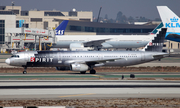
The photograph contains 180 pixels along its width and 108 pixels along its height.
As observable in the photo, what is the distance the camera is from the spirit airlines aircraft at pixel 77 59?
43031mm

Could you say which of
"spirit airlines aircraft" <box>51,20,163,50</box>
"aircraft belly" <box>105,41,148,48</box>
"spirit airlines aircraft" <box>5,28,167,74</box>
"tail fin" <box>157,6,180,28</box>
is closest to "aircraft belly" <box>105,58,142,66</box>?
"spirit airlines aircraft" <box>5,28,167,74</box>

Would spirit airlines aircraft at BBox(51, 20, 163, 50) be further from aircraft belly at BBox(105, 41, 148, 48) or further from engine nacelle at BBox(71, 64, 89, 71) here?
engine nacelle at BBox(71, 64, 89, 71)

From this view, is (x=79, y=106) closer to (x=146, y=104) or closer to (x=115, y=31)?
(x=146, y=104)

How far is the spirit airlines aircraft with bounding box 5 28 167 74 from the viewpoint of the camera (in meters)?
43.0

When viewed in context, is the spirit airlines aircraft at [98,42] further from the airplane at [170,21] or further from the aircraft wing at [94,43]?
the airplane at [170,21]

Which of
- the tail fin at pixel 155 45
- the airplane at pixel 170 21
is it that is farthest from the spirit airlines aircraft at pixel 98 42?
the tail fin at pixel 155 45

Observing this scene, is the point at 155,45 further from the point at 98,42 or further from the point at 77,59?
the point at 98,42

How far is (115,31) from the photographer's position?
15875 cm

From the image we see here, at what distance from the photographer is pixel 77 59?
146ft

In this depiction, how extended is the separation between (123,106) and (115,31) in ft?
460

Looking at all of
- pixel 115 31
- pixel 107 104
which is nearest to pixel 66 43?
pixel 107 104

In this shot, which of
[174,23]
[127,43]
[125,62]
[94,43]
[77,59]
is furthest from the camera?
[127,43]

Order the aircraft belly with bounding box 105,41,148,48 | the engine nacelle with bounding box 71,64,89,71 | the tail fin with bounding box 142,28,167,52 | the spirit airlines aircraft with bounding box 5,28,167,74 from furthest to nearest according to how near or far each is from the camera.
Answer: the aircraft belly with bounding box 105,41,148,48
the tail fin with bounding box 142,28,167,52
the spirit airlines aircraft with bounding box 5,28,167,74
the engine nacelle with bounding box 71,64,89,71

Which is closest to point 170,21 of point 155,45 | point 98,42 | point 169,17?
point 169,17
